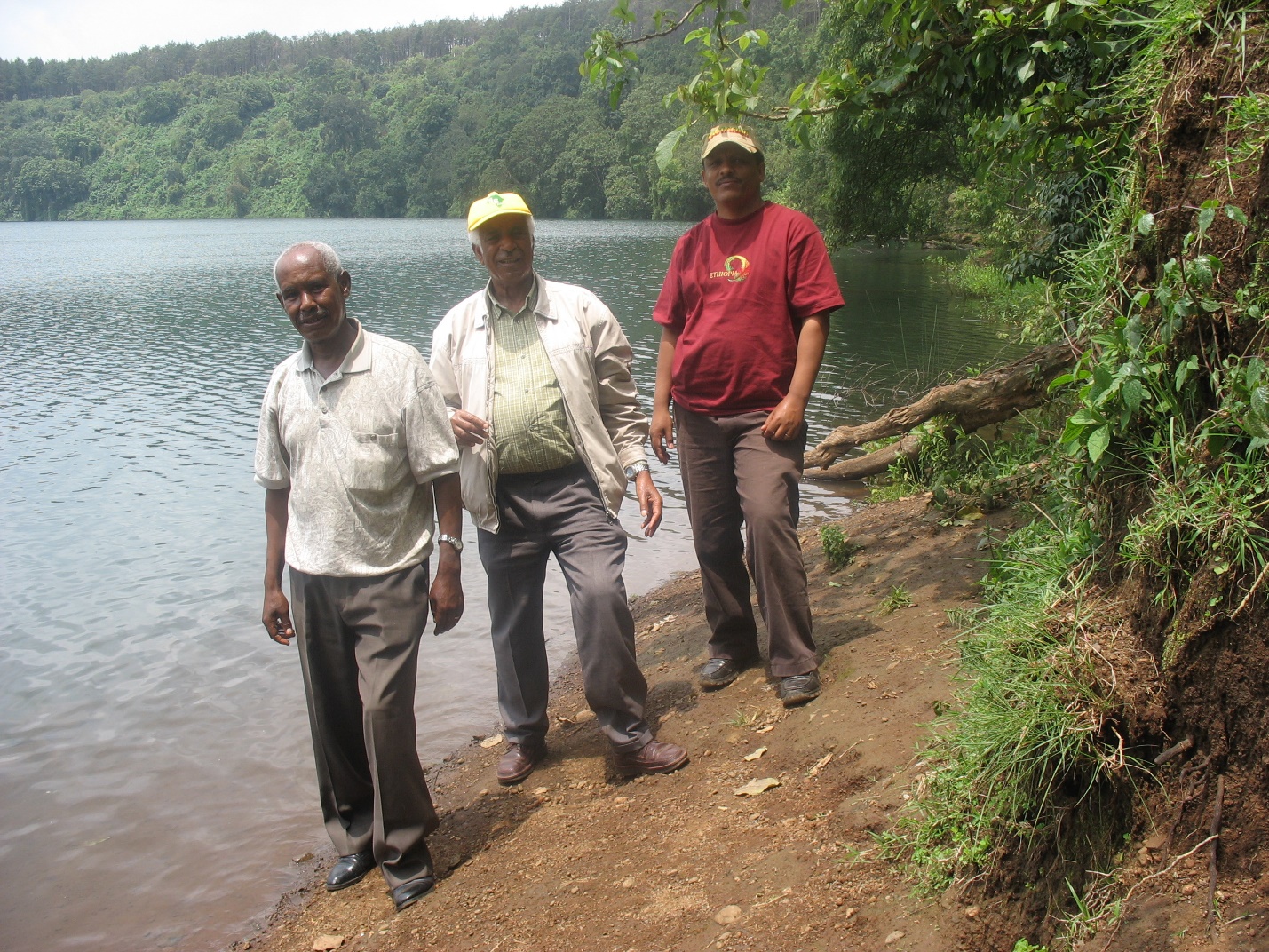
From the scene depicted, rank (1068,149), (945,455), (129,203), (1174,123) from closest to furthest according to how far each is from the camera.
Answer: (1174,123) < (1068,149) < (945,455) < (129,203)

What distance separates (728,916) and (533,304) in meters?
2.40

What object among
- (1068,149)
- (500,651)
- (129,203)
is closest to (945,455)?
(1068,149)

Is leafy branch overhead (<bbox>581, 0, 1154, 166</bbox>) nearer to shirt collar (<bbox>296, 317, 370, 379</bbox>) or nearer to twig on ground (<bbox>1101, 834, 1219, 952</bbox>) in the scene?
shirt collar (<bbox>296, 317, 370, 379</bbox>)

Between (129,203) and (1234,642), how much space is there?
143m

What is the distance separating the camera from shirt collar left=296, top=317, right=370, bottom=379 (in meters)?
3.73

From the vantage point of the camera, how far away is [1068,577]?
9.34 feet

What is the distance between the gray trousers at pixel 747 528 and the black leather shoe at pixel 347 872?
1.81 meters

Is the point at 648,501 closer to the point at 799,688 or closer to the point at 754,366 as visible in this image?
the point at 754,366

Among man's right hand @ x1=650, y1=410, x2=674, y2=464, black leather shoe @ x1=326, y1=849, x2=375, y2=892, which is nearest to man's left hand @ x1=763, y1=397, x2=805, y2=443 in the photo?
man's right hand @ x1=650, y1=410, x2=674, y2=464

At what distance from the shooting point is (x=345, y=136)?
436 feet

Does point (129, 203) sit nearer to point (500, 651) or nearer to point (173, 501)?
point (173, 501)

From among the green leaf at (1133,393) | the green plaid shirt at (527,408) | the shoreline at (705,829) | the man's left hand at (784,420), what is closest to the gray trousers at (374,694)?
the shoreline at (705,829)

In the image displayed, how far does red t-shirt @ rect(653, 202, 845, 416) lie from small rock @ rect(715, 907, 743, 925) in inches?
79.5

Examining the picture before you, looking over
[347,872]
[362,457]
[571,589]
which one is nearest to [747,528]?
[571,589]
